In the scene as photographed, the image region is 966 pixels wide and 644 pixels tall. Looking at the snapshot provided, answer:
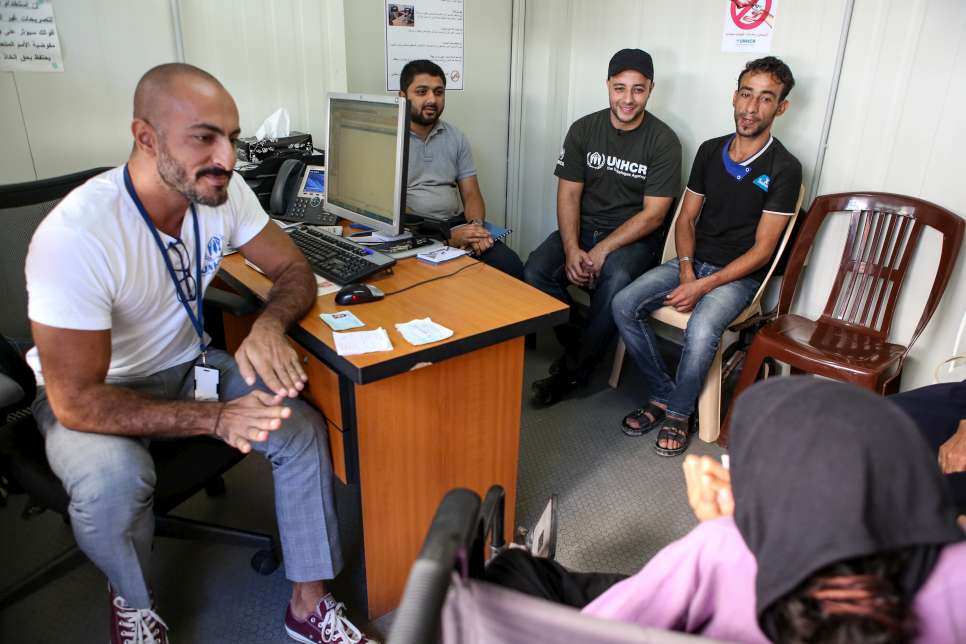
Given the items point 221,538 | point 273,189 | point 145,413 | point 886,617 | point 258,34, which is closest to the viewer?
point 886,617

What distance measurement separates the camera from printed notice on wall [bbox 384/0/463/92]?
10.3 feet

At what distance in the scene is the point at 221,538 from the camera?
1.73 metres

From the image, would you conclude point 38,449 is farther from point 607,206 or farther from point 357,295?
point 607,206

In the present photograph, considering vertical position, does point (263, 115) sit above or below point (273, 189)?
above

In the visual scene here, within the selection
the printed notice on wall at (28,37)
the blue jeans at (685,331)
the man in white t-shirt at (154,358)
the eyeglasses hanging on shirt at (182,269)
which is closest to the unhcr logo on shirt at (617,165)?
the blue jeans at (685,331)

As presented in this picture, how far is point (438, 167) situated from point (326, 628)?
77.9 inches

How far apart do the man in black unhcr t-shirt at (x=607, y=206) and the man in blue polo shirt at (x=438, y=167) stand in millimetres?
271

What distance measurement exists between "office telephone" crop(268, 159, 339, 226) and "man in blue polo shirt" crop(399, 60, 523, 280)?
44 cm

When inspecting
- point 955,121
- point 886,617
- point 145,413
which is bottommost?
point 145,413

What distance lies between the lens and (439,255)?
201cm

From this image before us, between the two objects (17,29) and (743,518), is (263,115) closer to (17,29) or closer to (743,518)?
(17,29)

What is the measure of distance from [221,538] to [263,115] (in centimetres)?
202

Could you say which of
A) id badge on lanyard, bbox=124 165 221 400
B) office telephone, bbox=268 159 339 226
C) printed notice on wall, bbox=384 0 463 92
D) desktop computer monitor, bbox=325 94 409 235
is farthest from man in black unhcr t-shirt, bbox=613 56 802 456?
id badge on lanyard, bbox=124 165 221 400

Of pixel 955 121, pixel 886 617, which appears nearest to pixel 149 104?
pixel 886 617
